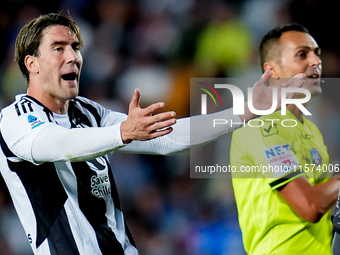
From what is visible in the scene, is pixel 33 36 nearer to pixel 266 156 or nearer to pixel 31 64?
pixel 31 64

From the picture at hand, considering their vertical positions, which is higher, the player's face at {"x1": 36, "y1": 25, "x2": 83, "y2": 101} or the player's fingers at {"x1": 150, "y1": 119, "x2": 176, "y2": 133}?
the player's face at {"x1": 36, "y1": 25, "x2": 83, "y2": 101}

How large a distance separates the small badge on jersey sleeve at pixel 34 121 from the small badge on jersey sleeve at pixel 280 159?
4.40 ft

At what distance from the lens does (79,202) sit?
2.02 m

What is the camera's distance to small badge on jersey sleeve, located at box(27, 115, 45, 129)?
1.82m

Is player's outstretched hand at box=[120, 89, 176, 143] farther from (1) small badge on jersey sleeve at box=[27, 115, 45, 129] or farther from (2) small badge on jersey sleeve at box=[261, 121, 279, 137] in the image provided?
(2) small badge on jersey sleeve at box=[261, 121, 279, 137]

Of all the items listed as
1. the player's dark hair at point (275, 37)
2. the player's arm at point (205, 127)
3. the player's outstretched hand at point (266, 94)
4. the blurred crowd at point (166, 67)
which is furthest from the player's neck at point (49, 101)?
the blurred crowd at point (166, 67)

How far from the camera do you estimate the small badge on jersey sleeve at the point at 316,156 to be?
8.66 ft

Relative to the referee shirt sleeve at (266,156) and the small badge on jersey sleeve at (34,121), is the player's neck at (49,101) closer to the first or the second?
the small badge on jersey sleeve at (34,121)

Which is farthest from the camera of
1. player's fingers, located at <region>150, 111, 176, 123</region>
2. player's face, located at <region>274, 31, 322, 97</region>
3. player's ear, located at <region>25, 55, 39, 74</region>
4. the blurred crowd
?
the blurred crowd

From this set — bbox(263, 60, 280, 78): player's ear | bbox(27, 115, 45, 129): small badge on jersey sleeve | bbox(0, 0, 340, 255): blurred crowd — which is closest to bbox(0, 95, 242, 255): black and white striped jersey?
bbox(27, 115, 45, 129): small badge on jersey sleeve

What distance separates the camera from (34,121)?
1841mm

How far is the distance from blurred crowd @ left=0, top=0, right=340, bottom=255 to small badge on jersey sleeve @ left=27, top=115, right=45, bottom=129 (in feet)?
9.03

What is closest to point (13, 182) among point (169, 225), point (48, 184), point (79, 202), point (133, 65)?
point (48, 184)

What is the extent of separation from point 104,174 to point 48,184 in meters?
0.31
